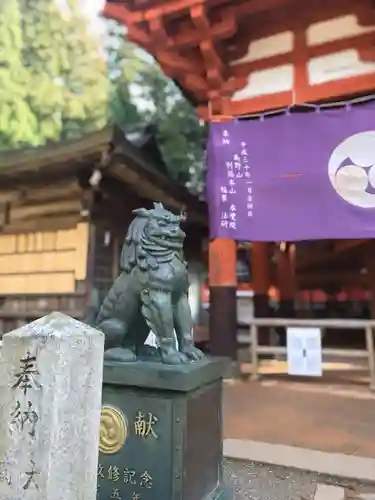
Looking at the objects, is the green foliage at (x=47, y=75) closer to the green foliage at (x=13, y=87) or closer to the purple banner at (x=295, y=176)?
the green foliage at (x=13, y=87)

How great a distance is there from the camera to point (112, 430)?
242cm

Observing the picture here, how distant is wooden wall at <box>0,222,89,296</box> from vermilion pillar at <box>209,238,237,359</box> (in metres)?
2.00

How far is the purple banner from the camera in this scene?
5.48 m

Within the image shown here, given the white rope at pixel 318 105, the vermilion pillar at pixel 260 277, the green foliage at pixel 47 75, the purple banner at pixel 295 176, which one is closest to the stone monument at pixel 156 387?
the purple banner at pixel 295 176

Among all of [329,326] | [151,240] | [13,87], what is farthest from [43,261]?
[13,87]

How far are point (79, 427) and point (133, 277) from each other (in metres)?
1.00

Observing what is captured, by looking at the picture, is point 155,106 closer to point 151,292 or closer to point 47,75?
point 47,75

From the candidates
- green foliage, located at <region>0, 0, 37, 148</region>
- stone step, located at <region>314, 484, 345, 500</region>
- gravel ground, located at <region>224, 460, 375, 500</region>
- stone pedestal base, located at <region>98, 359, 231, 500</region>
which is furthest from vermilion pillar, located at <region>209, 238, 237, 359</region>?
green foliage, located at <region>0, 0, 37, 148</region>

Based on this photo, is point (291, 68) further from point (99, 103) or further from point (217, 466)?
point (99, 103)

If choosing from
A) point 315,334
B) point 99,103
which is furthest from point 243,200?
point 99,103

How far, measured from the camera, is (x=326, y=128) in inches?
223

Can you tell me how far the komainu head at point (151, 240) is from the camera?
2543mm

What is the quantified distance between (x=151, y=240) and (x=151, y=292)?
0.31 metres

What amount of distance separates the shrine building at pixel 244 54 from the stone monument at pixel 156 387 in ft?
12.1
